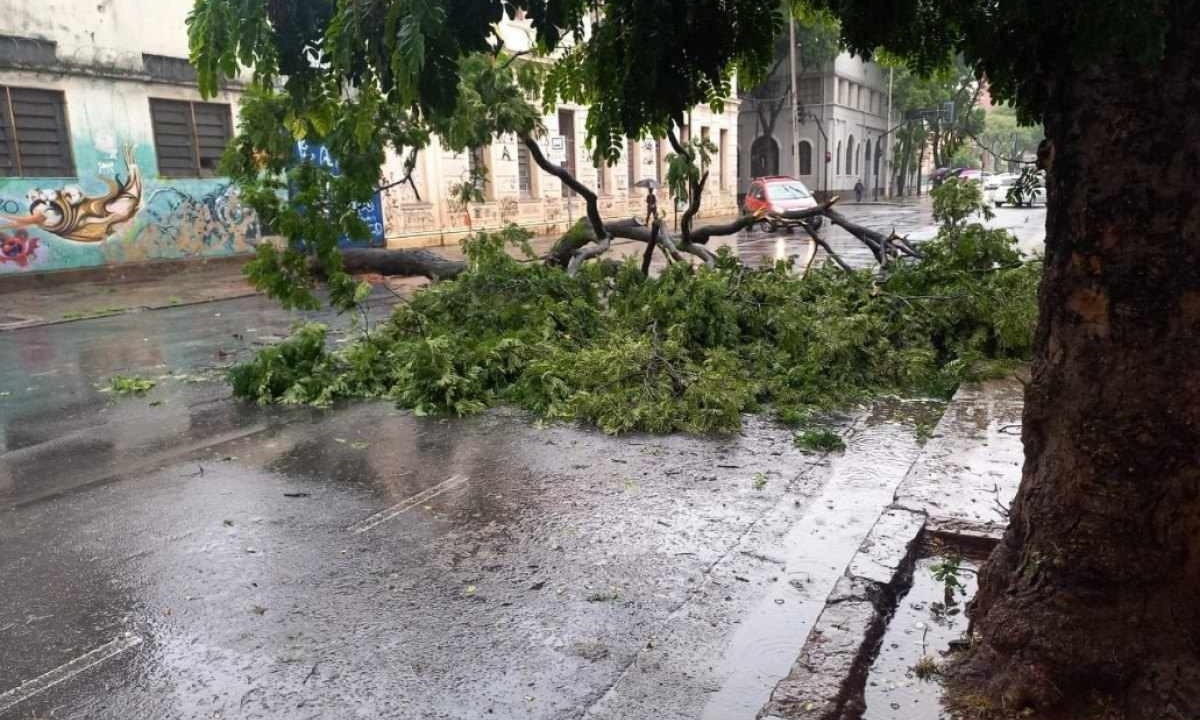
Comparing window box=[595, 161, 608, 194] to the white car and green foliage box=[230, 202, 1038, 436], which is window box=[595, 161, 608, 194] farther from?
green foliage box=[230, 202, 1038, 436]

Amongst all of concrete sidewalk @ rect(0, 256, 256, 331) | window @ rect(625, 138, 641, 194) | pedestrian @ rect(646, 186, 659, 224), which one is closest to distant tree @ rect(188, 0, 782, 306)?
pedestrian @ rect(646, 186, 659, 224)

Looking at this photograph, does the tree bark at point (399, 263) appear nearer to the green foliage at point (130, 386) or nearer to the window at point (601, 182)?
the green foliage at point (130, 386)

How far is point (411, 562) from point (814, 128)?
49.0 metres

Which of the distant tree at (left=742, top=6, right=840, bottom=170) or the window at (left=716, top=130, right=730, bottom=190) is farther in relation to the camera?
the distant tree at (left=742, top=6, right=840, bottom=170)

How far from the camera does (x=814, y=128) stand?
164ft

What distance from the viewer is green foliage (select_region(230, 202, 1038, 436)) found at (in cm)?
762

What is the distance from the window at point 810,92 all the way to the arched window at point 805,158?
220 cm

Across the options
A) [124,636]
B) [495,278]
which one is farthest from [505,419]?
[124,636]

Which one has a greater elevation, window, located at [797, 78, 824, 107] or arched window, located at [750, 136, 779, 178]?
window, located at [797, 78, 824, 107]

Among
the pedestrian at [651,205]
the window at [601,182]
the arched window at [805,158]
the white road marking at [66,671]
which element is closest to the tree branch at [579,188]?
the pedestrian at [651,205]

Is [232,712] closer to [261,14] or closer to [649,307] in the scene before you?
[261,14]

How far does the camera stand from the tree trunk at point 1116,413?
2572 millimetres

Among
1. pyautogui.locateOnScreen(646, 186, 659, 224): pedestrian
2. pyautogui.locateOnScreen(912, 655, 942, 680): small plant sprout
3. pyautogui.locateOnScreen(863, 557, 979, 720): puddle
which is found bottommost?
pyautogui.locateOnScreen(863, 557, 979, 720): puddle

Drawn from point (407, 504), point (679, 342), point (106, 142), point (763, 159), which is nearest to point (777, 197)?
point (106, 142)
